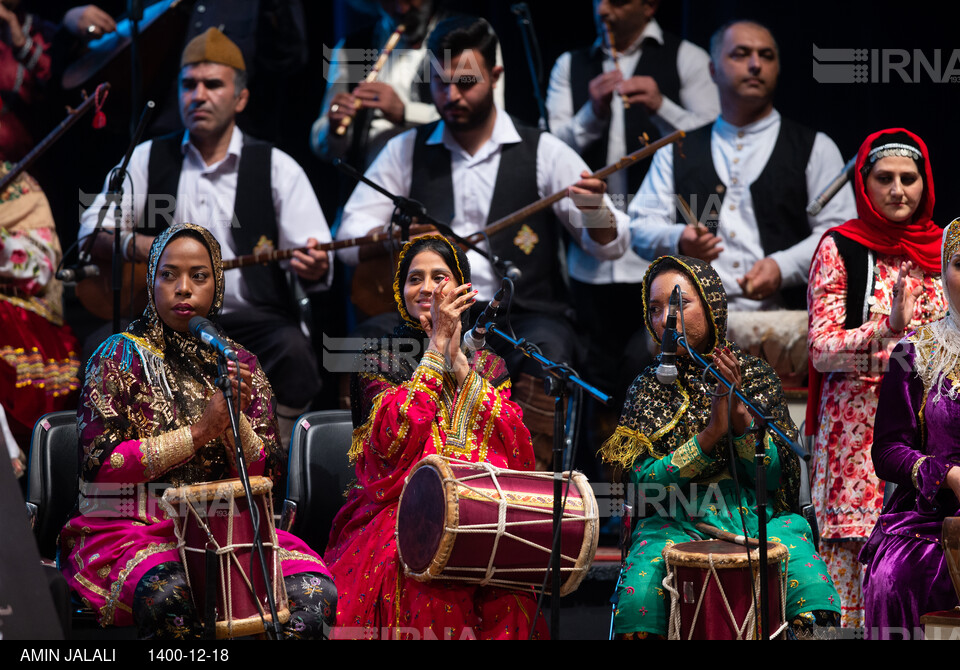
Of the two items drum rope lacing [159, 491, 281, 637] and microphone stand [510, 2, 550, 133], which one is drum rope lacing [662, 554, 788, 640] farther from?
microphone stand [510, 2, 550, 133]

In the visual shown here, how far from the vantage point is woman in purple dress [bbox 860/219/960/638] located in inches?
145

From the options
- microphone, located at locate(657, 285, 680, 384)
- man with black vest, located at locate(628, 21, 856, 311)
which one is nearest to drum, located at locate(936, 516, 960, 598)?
microphone, located at locate(657, 285, 680, 384)

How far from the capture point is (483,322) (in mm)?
3412

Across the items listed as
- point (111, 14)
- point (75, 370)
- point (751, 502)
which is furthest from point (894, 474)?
point (111, 14)

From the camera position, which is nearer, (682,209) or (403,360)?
(403,360)

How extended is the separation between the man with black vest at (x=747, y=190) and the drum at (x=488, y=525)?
2.76 metres

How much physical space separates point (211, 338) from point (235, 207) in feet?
9.91

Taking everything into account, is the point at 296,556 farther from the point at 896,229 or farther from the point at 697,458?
the point at 896,229

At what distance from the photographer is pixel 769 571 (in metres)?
3.50

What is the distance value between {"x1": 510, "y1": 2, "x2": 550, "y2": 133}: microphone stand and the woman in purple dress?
10.1ft

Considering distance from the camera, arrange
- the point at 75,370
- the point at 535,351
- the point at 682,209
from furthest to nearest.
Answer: the point at 682,209 → the point at 75,370 → the point at 535,351

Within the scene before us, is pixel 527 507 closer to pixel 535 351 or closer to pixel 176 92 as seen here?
pixel 535 351

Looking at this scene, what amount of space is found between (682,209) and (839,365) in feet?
5.60

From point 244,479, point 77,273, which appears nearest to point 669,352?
point 244,479
